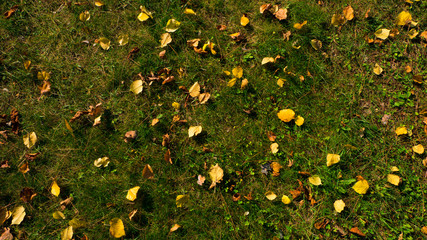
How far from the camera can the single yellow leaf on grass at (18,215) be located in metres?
2.52

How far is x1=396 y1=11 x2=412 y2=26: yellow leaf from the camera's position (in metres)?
2.87

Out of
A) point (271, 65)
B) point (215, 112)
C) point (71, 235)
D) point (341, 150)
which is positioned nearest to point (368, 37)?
point (271, 65)

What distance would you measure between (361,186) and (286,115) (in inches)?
38.8

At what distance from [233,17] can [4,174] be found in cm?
294

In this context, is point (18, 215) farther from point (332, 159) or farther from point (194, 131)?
point (332, 159)

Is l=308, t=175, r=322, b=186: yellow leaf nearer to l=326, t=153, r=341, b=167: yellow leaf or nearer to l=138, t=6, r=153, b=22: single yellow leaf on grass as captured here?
l=326, t=153, r=341, b=167: yellow leaf

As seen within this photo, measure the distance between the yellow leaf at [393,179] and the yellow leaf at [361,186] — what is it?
246mm

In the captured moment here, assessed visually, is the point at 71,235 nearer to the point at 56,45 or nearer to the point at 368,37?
the point at 56,45

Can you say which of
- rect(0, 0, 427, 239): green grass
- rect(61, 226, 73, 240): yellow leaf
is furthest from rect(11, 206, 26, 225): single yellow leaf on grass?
rect(61, 226, 73, 240): yellow leaf

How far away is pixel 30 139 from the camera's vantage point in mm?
2691

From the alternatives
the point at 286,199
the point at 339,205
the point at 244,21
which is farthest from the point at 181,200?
the point at 244,21

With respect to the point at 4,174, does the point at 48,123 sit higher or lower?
higher

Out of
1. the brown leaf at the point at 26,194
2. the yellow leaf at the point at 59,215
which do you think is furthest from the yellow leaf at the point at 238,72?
the brown leaf at the point at 26,194

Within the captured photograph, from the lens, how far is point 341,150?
264 cm
